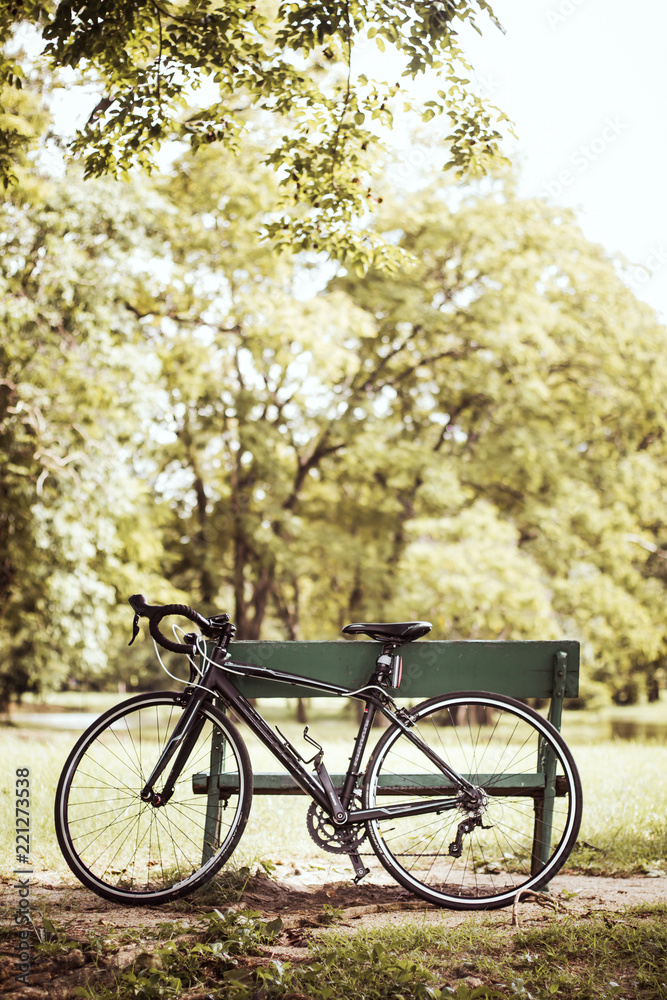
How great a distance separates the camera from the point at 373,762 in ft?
11.1

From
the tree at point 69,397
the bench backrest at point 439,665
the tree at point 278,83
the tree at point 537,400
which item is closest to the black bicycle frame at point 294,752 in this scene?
the bench backrest at point 439,665

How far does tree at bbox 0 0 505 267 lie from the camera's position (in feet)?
15.0

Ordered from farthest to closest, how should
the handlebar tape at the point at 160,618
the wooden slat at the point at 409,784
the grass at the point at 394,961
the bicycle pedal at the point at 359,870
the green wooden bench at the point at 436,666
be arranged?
the green wooden bench at the point at 436,666 → the wooden slat at the point at 409,784 → the handlebar tape at the point at 160,618 → the bicycle pedal at the point at 359,870 → the grass at the point at 394,961

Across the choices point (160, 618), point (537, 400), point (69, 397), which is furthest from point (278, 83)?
point (537, 400)

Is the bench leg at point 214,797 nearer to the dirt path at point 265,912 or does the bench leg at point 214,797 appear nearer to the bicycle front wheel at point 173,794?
the bicycle front wheel at point 173,794

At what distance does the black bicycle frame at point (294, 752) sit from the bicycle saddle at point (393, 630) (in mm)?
154

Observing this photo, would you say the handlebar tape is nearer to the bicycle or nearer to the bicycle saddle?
the bicycle

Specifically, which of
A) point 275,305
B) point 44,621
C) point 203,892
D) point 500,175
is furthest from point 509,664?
point 500,175

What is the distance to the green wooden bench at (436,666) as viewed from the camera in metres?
3.62

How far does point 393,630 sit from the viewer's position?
11.4 ft

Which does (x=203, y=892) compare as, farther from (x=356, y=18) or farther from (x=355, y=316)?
(x=355, y=316)


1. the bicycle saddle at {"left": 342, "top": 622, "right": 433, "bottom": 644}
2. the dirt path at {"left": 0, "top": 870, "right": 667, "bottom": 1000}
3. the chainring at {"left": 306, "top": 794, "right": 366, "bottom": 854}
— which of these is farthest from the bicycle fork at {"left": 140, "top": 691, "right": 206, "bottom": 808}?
the bicycle saddle at {"left": 342, "top": 622, "right": 433, "bottom": 644}

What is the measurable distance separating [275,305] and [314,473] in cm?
565

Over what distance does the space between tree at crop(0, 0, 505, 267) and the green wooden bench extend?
9.86 feet
